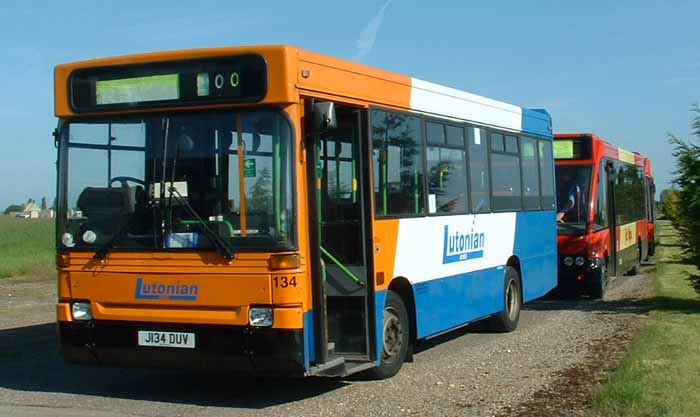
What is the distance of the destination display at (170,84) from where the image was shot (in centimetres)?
834

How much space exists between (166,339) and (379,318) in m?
2.14

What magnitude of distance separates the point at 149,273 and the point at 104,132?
1440 mm

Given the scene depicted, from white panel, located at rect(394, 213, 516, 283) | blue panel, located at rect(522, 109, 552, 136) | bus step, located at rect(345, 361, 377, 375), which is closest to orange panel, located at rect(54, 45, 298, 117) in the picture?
white panel, located at rect(394, 213, 516, 283)

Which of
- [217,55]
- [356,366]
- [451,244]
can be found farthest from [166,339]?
[451,244]

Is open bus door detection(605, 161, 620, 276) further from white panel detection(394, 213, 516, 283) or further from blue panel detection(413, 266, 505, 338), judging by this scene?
blue panel detection(413, 266, 505, 338)

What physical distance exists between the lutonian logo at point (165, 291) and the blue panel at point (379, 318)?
1.89m

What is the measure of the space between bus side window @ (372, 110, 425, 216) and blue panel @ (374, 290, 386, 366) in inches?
32.9

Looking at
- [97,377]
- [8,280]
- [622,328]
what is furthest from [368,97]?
[8,280]

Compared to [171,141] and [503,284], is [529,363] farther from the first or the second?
[171,141]

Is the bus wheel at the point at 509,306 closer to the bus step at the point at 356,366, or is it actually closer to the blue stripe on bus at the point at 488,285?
the blue stripe on bus at the point at 488,285

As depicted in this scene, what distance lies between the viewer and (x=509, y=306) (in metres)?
13.9

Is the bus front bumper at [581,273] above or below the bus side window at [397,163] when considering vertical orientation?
below

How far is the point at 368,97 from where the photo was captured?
9719 millimetres

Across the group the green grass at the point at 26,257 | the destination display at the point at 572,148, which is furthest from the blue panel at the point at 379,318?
the green grass at the point at 26,257
